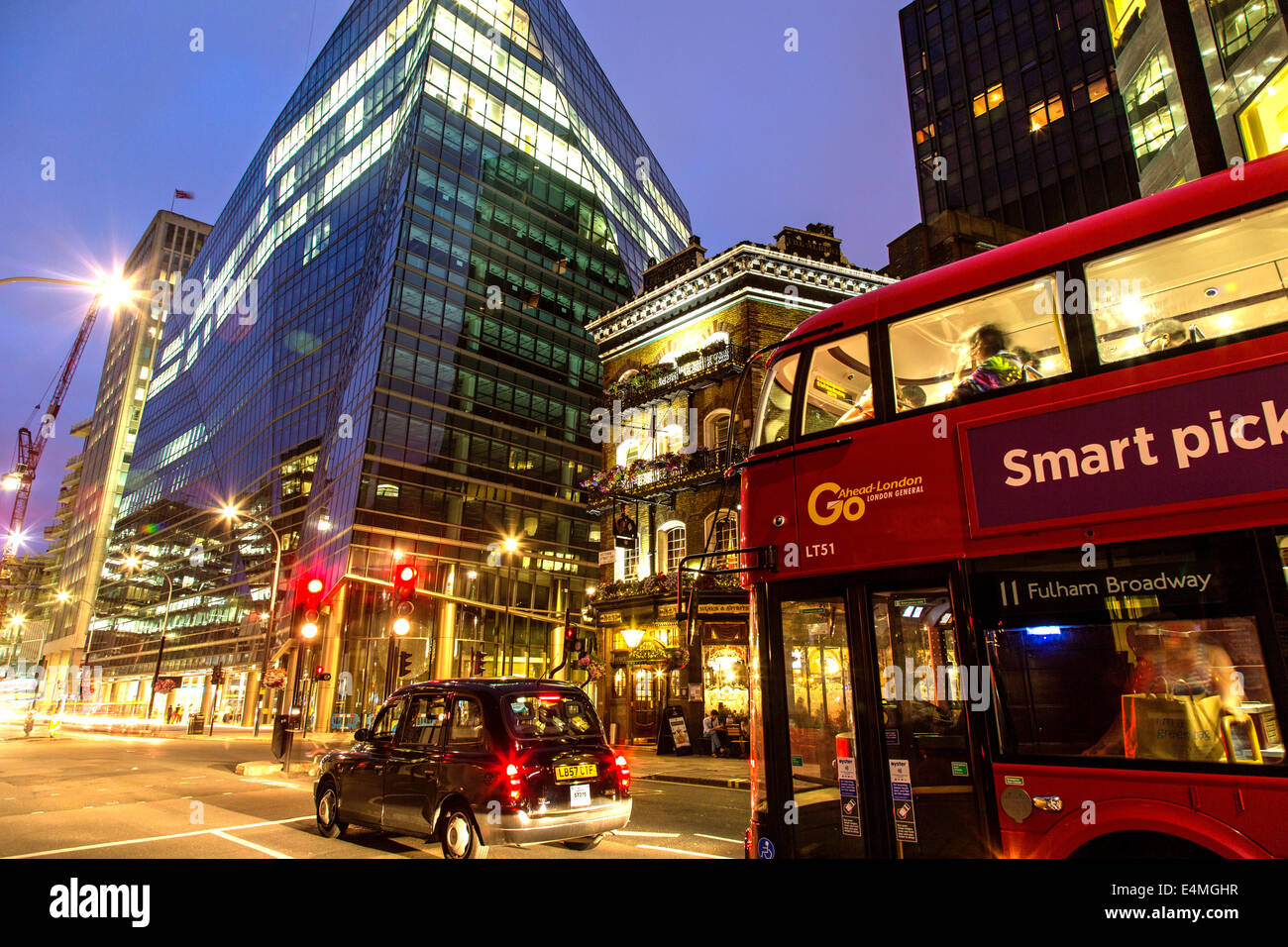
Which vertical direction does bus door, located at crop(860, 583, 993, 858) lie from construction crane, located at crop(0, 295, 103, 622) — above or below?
below

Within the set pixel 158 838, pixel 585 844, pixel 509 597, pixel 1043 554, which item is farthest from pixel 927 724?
pixel 509 597

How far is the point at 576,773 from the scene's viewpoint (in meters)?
7.80

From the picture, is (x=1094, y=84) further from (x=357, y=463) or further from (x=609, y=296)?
(x=357, y=463)

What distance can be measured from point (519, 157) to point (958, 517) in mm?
53406

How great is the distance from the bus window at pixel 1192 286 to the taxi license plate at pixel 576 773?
662 centimetres

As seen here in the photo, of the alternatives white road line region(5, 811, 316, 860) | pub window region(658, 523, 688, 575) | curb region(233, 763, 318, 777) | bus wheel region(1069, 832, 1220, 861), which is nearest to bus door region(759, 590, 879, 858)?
bus wheel region(1069, 832, 1220, 861)

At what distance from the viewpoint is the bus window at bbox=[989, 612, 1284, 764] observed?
13.9 feet

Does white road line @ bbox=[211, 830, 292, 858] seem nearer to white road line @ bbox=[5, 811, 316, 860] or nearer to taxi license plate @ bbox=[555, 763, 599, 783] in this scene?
white road line @ bbox=[5, 811, 316, 860]

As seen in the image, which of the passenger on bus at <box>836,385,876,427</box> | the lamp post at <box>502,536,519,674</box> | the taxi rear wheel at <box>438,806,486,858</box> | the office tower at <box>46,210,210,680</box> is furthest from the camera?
the office tower at <box>46,210,210,680</box>

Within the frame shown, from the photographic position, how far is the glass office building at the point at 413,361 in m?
39.4

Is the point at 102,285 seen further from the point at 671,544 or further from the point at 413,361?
the point at 413,361

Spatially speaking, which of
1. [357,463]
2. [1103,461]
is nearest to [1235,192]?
[1103,461]

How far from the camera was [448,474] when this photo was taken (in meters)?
42.3

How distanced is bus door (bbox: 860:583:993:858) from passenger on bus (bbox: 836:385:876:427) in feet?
5.06
